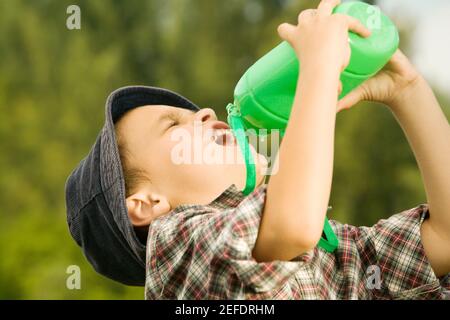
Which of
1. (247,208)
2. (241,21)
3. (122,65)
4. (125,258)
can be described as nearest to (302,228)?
(247,208)

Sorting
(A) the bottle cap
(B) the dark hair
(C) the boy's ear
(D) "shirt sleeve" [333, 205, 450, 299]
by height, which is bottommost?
(D) "shirt sleeve" [333, 205, 450, 299]

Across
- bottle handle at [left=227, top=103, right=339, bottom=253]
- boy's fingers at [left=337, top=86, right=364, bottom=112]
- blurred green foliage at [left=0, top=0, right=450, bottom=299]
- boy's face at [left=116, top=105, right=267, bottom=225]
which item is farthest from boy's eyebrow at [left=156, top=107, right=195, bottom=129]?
blurred green foliage at [left=0, top=0, right=450, bottom=299]

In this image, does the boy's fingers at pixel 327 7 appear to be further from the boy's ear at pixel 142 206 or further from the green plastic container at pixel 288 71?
the boy's ear at pixel 142 206

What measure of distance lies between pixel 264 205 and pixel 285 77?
24 cm

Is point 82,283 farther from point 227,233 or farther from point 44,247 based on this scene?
point 227,233

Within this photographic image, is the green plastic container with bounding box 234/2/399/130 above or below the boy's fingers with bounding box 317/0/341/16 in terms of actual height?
below

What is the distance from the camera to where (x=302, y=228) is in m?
1.05

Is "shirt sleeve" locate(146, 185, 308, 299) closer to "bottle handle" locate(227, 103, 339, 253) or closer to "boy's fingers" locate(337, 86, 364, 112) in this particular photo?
"bottle handle" locate(227, 103, 339, 253)

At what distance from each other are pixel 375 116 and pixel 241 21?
1.35 meters

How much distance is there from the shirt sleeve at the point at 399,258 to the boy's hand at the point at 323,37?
35 centimetres

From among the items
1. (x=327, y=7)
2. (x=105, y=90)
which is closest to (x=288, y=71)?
(x=327, y=7)

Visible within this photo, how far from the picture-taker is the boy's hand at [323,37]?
1098 millimetres

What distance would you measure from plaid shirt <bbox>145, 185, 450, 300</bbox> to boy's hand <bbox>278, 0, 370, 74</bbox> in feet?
0.62

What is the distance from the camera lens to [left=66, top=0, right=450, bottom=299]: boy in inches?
42.3
